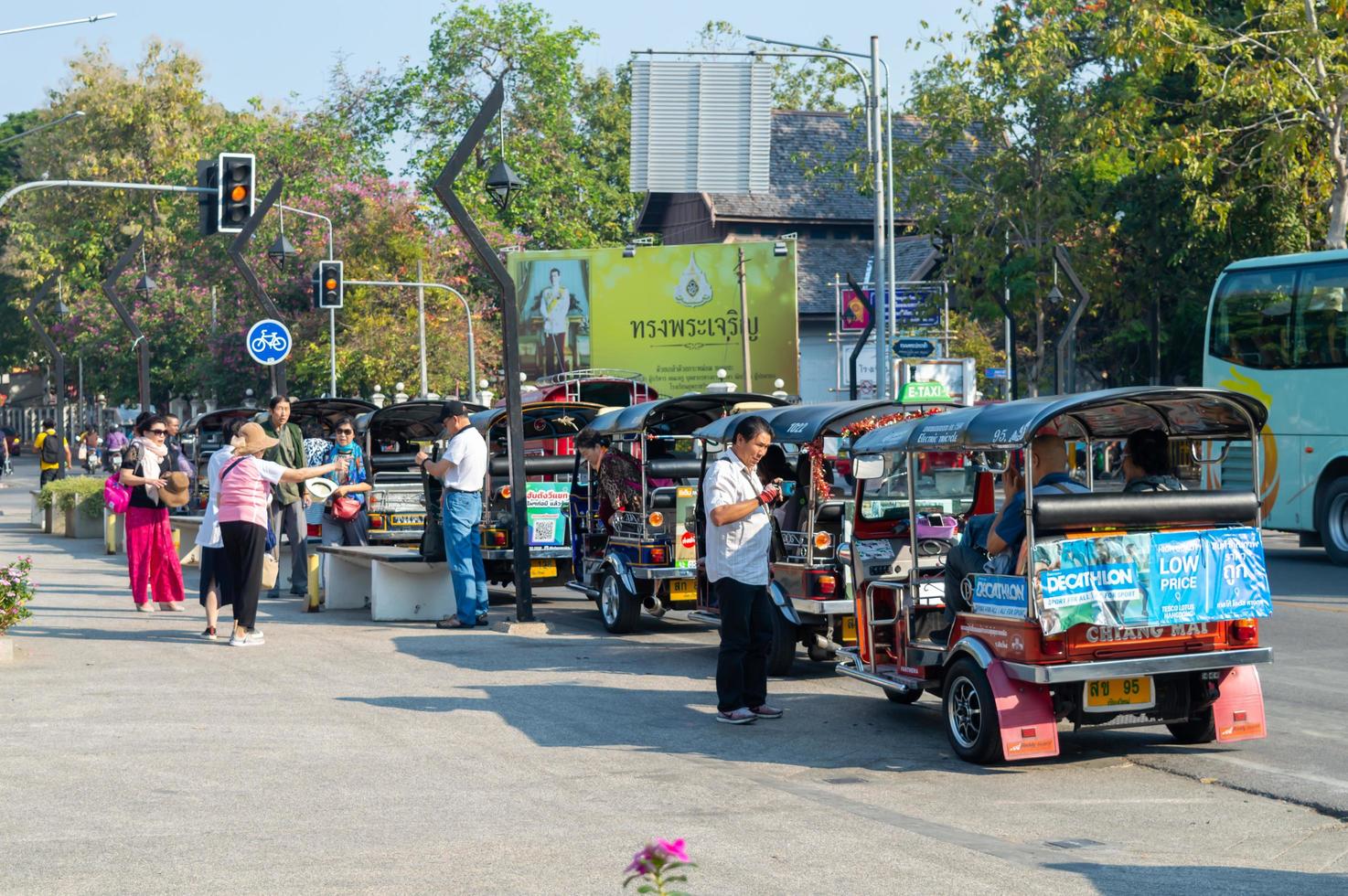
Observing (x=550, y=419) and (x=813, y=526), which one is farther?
(x=550, y=419)

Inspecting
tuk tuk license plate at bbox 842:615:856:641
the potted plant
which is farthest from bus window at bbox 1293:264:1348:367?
the potted plant

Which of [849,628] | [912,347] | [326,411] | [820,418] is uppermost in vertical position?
[912,347]

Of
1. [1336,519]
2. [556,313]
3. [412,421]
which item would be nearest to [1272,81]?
[1336,519]

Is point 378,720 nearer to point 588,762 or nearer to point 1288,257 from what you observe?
point 588,762

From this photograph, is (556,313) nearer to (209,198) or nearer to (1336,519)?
(209,198)

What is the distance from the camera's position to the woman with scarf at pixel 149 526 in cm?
1608

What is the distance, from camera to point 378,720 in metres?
10.4

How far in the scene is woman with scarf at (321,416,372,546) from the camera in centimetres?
1781

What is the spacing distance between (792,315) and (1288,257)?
28750 millimetres

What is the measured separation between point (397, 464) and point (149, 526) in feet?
22.6

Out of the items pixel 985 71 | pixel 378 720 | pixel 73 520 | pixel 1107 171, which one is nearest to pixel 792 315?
pixel 985 71

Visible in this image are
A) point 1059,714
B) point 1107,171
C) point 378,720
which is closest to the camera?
point 1059,714

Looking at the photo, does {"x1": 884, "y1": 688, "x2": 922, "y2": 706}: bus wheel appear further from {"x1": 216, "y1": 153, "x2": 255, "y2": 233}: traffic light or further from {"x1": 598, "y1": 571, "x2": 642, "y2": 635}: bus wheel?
{"x1": 216, "y1": 153, "x2": 255, "y2": 233}: traffic light

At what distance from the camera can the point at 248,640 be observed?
13945 mm
